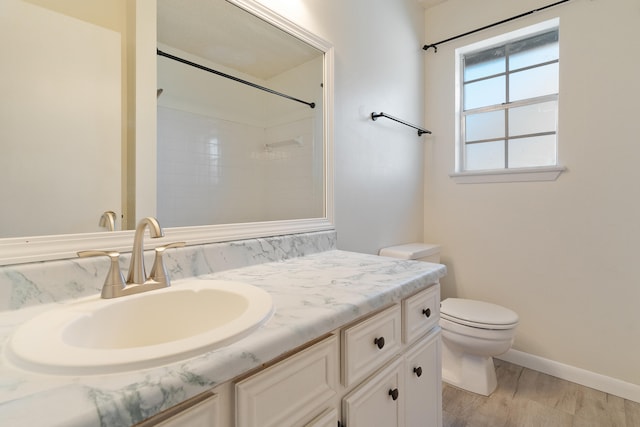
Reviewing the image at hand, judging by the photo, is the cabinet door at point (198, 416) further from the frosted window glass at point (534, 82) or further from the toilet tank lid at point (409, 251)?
the frosted window glass at point (534, 82)

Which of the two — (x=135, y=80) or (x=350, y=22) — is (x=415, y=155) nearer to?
(x=350, y=22)

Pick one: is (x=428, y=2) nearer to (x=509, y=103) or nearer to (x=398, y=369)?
(x=509, y=103)

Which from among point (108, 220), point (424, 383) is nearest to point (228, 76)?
point (108, 220)

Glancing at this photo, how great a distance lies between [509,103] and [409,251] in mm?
1267

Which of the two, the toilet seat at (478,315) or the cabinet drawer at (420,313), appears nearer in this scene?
the cabinet drawer at (420,313)

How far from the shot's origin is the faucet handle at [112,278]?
2.33ft

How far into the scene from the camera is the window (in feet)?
6.21

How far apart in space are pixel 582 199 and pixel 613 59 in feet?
2.53

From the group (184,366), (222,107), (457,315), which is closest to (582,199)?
(457,315)

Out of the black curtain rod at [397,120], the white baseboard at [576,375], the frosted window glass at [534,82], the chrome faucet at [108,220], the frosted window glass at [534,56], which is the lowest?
the white baseboard at [576,375]

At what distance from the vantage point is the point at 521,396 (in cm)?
161

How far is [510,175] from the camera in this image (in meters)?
1.94

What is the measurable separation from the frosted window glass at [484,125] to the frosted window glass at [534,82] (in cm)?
15

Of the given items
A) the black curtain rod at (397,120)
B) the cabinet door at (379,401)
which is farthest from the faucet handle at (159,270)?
the black curtain rod at (397,120)
